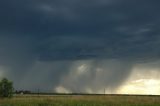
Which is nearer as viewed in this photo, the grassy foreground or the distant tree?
the grassy foreground

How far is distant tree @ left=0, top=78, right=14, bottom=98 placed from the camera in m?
94.3

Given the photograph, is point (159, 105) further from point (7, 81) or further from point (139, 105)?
point (7, 81)

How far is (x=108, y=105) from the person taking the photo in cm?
5581

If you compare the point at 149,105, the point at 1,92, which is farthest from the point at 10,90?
the point at 149,105

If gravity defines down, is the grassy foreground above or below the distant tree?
below

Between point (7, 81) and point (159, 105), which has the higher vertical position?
point (7, 81)

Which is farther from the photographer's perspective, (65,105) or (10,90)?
(10,90)

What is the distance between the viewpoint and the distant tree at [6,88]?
94312 mm

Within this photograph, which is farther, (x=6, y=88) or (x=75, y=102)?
(x=6, y=88)

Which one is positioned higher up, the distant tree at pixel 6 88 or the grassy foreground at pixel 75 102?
the distant tree at pixel 6 88

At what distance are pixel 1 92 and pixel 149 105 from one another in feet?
A: 170

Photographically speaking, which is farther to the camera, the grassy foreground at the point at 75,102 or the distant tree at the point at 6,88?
the distant tree at the point at 6,88

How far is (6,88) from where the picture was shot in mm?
95062

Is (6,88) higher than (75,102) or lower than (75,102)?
higher
